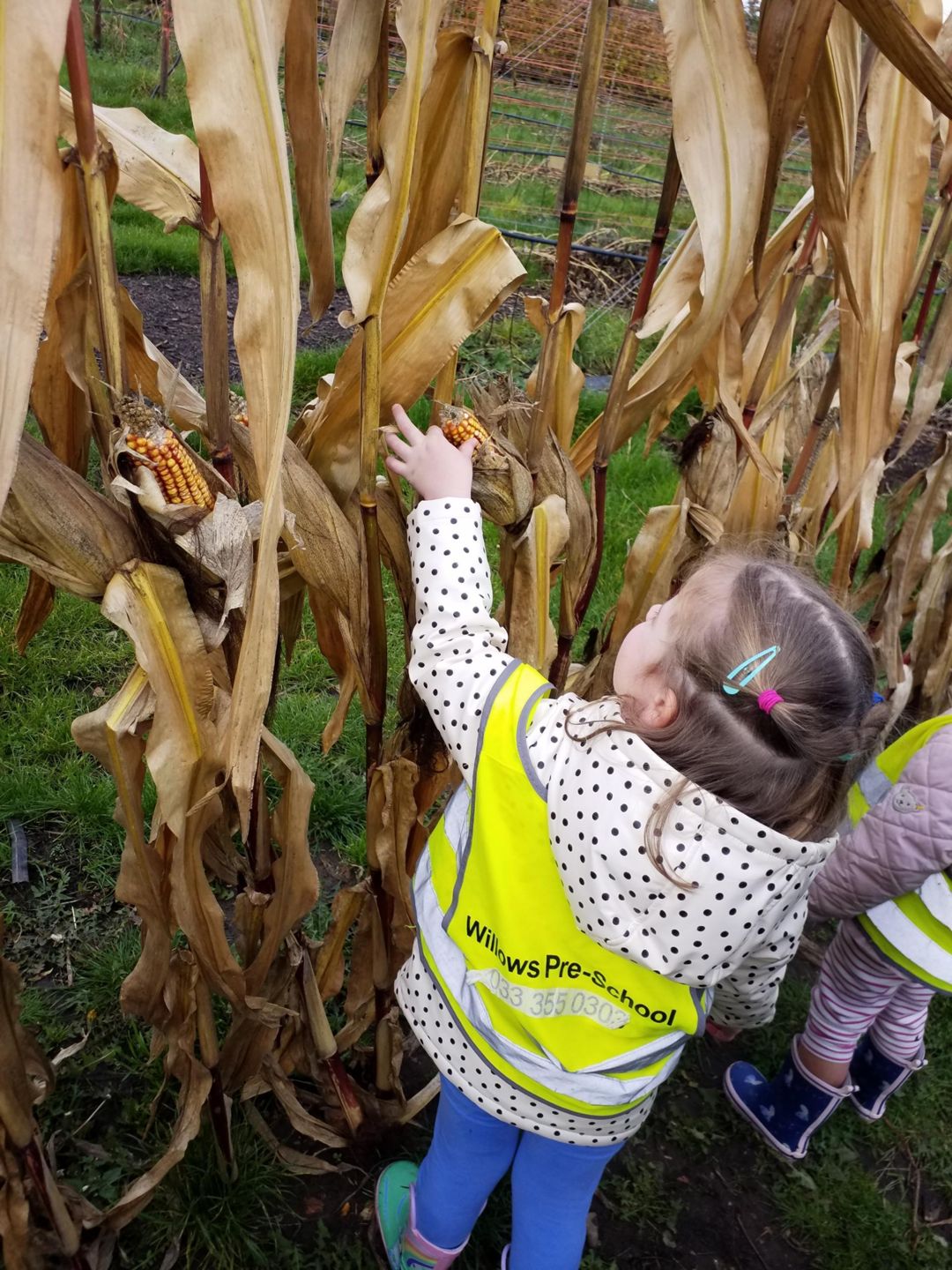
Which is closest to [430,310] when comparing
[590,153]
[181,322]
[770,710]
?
[770,710]

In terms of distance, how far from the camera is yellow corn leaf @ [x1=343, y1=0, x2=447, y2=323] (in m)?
0.84

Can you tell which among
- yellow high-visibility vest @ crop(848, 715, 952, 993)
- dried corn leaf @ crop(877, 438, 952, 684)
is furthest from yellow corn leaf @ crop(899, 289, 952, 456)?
yellow high-visibility vest @ crop(848, 715, 952, 993)

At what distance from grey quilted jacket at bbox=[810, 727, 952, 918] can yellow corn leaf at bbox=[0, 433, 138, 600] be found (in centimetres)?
115

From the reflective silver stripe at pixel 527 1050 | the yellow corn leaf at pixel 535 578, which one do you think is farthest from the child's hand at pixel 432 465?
the reflective silver stripe at pixel 527 1050

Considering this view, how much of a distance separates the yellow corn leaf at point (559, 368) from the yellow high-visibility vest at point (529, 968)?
34cm

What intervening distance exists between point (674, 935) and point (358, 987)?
72cm

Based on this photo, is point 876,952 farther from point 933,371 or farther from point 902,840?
point 933,371

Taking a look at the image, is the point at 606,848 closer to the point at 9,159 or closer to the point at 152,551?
the point at 152,551

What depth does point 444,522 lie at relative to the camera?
1.04m

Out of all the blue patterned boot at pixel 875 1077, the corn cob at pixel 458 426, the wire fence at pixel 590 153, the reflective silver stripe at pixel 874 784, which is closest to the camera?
the corn cob at pixel 458 426

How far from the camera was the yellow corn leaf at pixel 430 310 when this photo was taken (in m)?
1.00

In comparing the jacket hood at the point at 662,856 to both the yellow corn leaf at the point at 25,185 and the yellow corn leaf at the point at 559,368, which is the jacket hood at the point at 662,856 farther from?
the yellow corn leaf at the point at 25,185

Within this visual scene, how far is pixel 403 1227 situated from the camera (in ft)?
4.60

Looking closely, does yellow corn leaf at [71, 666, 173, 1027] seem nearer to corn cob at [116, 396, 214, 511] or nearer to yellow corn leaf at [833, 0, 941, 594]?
corn cob at [116, 396, 214, 511]
